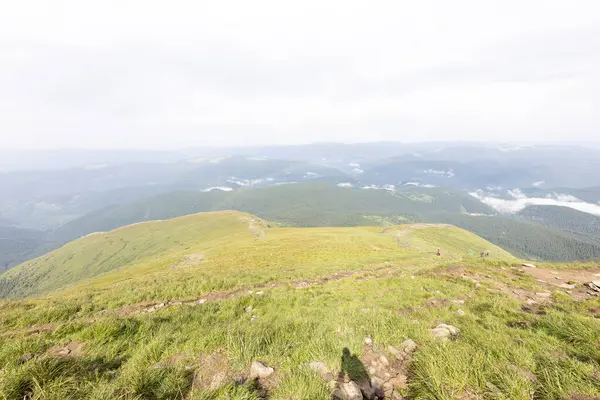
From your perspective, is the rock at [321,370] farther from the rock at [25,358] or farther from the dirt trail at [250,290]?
the dirt trail at [250,290]

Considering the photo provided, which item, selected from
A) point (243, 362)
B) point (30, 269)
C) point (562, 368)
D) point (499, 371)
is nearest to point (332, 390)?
point (243, 362)

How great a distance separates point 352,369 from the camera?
18.3 feet

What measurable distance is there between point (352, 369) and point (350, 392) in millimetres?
1012

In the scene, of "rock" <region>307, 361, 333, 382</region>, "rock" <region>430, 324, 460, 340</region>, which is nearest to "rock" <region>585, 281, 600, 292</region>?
"rock" <region>430, 324, 460, 340</region>

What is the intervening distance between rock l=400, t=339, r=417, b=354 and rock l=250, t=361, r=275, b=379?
3577 millimetres

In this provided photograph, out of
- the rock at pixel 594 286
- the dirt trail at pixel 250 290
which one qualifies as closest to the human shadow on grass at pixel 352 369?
the dirt trail at pixel 250 290

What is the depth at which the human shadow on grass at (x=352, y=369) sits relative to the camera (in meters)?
5.29

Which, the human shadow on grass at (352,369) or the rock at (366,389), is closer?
the rock at (366,389)

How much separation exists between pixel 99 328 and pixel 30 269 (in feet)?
805

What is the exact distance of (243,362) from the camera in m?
5.49

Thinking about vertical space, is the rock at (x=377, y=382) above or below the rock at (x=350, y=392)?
below

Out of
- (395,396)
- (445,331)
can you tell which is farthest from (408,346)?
(445,331)

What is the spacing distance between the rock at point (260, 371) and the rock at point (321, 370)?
2.92ft

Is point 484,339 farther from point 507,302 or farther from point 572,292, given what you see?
point 572,292
